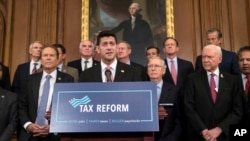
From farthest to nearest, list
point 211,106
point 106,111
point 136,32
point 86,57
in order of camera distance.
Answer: point 136,32 → point 86,57 → point 211,106 → point 106,111

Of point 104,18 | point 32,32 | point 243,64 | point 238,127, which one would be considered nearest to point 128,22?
point 104,18

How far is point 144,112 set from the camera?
2672 mm

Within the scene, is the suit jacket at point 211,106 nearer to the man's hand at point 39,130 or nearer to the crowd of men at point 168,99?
the crowd of men at point 168,99

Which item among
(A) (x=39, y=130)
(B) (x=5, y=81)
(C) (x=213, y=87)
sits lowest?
(A) (x=39, y=130)

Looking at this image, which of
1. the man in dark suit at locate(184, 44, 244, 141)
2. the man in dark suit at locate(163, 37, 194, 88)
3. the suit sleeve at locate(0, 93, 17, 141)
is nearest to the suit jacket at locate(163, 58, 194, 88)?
the man in dark suit at locate(163, 37, 194, 88)

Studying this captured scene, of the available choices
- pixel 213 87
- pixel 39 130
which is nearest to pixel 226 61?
pixel 213 87

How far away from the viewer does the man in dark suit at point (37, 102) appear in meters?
3.71

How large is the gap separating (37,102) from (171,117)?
1.40 metres

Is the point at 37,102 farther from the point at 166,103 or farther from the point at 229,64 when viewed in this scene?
the point at 229,64

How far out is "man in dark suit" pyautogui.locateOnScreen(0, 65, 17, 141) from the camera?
12.9 feet

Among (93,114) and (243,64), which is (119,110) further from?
(243,64)

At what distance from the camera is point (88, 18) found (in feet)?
22.8

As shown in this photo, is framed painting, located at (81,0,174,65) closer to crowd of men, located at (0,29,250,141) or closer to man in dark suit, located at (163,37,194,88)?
man in dark suit, located at (163,37,194,88)

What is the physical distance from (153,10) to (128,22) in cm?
51
